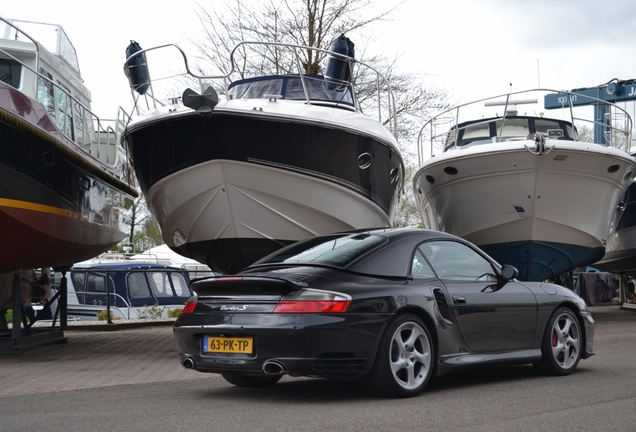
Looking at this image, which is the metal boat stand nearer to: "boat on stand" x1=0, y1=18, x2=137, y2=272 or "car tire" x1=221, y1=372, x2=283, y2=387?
"boat on stand" x1=0, y1=18, x2=137, y2=272

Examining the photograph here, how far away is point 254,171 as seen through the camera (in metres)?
11.1

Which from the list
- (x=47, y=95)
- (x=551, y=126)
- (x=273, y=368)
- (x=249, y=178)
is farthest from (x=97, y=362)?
(x=551, y=126)

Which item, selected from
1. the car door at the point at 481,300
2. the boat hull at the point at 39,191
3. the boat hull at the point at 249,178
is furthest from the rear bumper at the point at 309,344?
the boat hull at the point at 249,178

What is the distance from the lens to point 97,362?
1002 cm

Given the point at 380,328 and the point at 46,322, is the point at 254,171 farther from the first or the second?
the point at 46,322

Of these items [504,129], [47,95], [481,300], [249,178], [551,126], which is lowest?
[481,300]

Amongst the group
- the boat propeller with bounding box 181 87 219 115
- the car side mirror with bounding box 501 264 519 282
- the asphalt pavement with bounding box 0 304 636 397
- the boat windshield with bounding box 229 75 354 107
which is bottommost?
the asphalt pavement with bounding box 0 304 636 397

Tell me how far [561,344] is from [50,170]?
6.41 m

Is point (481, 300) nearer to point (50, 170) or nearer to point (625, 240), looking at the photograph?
point (50, 170)

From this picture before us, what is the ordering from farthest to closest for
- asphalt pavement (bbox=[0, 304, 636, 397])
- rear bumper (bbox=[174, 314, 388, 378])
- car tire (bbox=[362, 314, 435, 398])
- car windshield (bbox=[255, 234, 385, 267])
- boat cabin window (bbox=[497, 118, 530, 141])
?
boat cabin window (bbox=[497, 118, 530, 141]) → asphalt pavement (bbox=[0, 304, 636, 397]) → car windshield (bbox=[255, 234, 385, 267]) → car tire (bbox=[362, 314, 435, 398]) → rear bumper (bbox=[174, 314, 388, 378])

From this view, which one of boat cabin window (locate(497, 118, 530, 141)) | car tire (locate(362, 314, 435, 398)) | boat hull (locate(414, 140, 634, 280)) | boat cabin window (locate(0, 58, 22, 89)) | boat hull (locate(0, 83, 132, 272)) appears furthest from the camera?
boat cabin window (locate(497, 118, 530, 141))

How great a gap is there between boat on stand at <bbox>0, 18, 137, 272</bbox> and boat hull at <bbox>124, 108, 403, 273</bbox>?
2.88 feet

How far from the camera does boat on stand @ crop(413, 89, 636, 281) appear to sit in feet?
46.3

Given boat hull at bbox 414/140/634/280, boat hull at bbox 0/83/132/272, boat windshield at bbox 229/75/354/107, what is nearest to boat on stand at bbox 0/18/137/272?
boat hull at bbox 0/83/132/272
